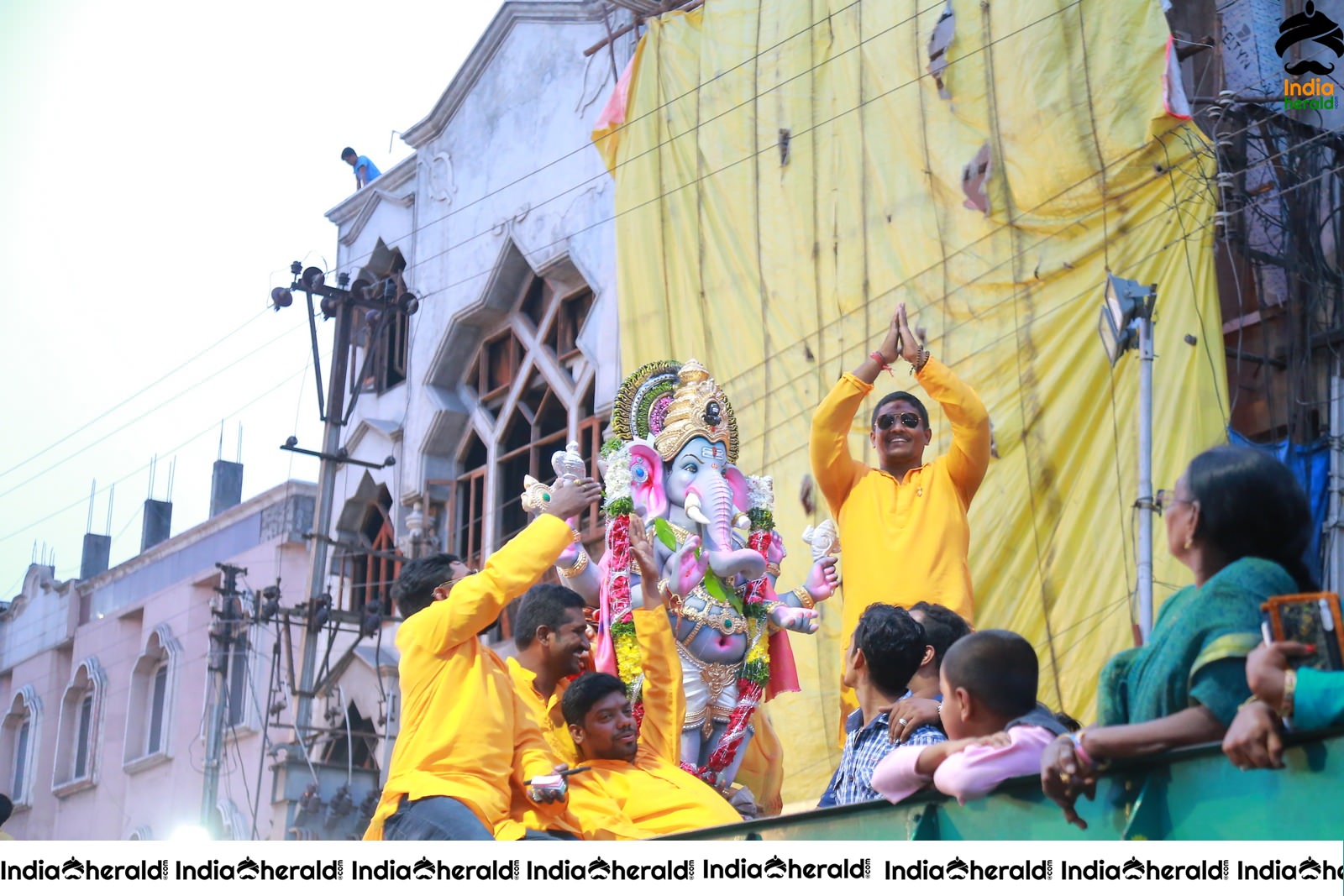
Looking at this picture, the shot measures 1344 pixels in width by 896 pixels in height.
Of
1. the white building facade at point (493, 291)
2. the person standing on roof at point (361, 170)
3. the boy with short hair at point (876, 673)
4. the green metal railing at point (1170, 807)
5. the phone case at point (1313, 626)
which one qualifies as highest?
the person standing on roof at point (361, 170)

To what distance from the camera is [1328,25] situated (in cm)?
881

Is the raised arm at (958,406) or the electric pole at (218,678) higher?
the electric pole at (218,678)

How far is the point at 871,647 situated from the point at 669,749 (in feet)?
6.40

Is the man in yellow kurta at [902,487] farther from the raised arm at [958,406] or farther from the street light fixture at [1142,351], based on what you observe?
the street light fixture at [1142,351]

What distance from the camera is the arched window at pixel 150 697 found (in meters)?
20.8

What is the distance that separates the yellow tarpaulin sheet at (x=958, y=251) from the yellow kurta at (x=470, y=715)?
1.81 metres

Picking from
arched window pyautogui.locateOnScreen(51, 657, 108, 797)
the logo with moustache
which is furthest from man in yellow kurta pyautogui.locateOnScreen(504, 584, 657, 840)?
arched window pyautogui.locateOnScreen(51, 657, 108, 797)

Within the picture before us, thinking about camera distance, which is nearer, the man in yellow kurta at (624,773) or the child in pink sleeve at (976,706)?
the child in pink sleeve at (976,706)

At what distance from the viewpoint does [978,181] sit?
9.26 meters

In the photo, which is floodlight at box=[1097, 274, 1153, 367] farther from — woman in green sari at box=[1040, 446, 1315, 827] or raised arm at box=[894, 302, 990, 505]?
woman in green sari at box=[1040, 446, 1315, 827]

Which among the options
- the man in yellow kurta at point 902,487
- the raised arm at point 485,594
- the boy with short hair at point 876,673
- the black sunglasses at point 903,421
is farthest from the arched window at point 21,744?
the boy with short hair at point 876,673

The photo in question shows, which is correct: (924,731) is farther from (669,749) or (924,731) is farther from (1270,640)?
(669,749)

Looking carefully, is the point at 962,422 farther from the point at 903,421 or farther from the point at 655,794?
the point at 655,794

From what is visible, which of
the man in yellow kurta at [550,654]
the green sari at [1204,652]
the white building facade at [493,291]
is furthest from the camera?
the white building facade at [493,291]
